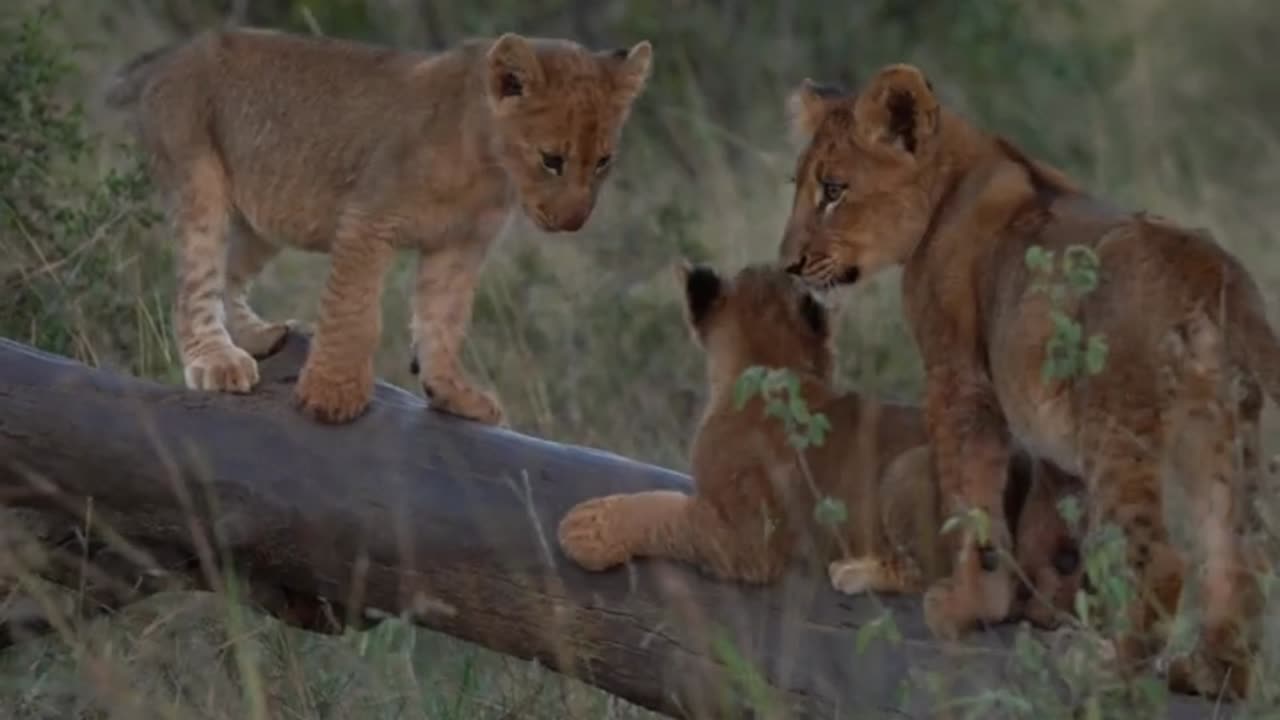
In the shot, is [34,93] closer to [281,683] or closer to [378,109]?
[378,109]

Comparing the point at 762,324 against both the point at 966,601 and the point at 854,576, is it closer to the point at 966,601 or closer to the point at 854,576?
the point at 854,576

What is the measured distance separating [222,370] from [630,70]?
1.02 m

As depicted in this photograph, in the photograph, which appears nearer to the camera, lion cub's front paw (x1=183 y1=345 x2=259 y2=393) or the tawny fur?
the tawny fur

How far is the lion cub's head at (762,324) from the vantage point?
18.3 feet

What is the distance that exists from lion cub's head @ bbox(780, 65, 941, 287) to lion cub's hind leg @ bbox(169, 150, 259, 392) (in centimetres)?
133

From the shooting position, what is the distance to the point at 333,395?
5.55m

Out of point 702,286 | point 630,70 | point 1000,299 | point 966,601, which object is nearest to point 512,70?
point 630,70

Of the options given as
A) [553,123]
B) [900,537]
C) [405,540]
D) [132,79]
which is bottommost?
[405,540]

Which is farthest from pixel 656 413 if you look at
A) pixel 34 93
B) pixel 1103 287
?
pixel 1103 287

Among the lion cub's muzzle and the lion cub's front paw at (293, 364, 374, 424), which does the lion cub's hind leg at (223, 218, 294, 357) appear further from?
the lion cub's muzzle

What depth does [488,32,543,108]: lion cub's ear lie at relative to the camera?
18.9 feet

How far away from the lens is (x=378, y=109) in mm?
6070

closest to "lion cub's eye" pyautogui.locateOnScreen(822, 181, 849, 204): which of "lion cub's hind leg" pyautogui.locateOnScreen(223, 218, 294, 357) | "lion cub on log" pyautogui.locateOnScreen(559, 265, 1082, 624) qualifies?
"lion cub on log" pyautogui.locateOnScreen(559, 265, 1082, 624)

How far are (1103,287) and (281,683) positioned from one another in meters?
1.93
